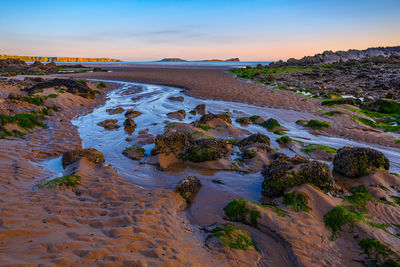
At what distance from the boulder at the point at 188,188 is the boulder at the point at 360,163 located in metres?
4.41

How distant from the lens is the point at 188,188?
532 centimetres

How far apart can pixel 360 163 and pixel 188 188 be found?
5.04 metres

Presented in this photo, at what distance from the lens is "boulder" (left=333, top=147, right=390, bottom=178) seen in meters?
5.99

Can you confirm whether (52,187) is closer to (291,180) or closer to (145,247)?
(145,247)

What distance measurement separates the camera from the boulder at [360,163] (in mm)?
5988

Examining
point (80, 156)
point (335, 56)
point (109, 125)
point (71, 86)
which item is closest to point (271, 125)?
point (109, 125)

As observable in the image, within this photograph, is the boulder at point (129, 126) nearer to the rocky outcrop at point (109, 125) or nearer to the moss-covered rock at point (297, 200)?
the rocky outcrop at point (109, 125)

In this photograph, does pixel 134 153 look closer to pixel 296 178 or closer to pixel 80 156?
pixel 80 156

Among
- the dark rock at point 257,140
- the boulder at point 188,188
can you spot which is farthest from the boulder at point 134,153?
the dark rock at point 257,140

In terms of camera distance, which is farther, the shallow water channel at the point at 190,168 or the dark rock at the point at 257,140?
the dark rock at the point at 257,140

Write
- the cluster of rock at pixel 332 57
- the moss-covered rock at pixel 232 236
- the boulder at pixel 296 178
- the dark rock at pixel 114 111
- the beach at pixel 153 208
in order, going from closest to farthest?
the beach at pixel 153 208 < the moss-covered rock at pixel 232 236 < the boulder at pixel 296 178 < the dark rock at pixel 114 111 < the cluster of rock at pixel 332 57

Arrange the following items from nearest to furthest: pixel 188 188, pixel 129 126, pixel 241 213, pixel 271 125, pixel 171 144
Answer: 1. pixel 241 213
2. pixel 188 188
3. pixel 171 144
4. pixel 129 126
5. pixel 271 125

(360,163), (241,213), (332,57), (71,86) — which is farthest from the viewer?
(332,57)

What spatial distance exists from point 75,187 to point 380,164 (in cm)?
833
